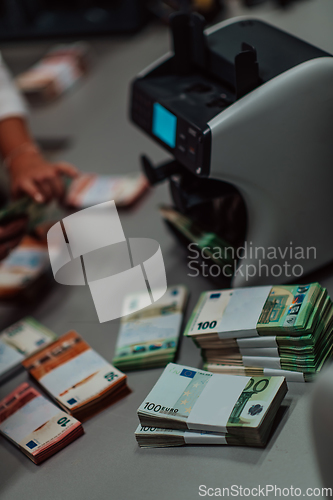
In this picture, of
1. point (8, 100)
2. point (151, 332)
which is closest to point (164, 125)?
point (151, 332)

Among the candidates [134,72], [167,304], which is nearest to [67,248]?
[167,304]

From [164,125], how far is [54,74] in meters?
1.23

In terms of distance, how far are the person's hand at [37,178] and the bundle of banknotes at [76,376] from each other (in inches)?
17.4

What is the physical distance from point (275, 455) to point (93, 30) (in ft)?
7.37

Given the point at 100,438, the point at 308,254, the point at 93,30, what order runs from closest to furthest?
the point at 100,438 < the point at 308,254 < the point at 93,30

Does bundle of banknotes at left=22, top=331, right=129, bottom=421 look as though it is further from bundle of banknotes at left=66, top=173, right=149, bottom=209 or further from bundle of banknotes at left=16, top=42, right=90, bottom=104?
bundle of banknotes at left=16, top=42, right=90, bottom=104

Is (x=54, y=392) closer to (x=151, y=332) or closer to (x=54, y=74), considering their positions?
(x=151, y=332)

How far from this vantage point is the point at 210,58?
0.99 meters

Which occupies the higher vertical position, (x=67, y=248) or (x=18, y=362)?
(x=67, y=248)

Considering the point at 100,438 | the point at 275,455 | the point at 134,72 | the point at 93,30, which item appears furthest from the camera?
the point at 93,30

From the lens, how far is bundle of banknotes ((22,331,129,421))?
0.84 meters

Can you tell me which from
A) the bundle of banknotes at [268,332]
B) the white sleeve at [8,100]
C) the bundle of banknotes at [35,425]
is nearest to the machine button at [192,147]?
the bundle of banknotes at [268,332]

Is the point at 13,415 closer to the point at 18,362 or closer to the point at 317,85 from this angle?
the point at 18,362

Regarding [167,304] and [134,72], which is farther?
[134,72]
